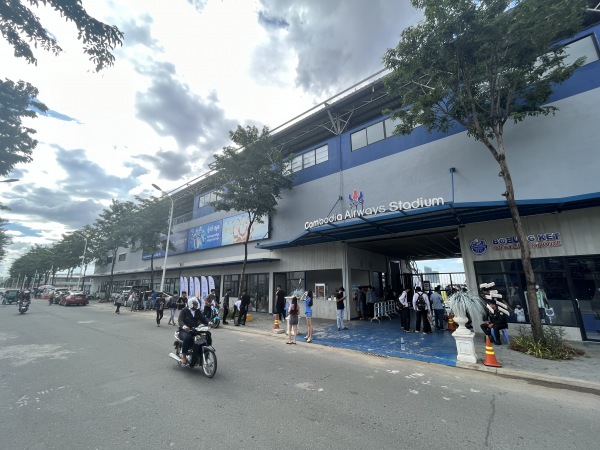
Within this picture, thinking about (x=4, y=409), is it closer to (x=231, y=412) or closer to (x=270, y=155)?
(x=231, y=412)

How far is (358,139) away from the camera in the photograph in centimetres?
1780

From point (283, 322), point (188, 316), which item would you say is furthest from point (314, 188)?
point (188, 316)

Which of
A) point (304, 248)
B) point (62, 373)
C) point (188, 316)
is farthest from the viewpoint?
point (304, 248)

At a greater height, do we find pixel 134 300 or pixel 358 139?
pixel 358 139

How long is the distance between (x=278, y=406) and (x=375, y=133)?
52.7 ft

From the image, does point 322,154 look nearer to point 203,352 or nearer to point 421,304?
point 421,304

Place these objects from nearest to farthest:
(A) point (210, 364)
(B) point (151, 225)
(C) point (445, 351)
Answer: (A) point (210, 364) → (C) point (445, 351) → (B) point (151, 225)

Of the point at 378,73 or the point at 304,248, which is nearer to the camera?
the point at 378,73

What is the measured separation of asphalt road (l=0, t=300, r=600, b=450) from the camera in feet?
12.4

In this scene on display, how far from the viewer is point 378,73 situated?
15234 mm

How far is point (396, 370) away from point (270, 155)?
15.2 m

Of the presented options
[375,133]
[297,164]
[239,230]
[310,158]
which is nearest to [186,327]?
[375,133]

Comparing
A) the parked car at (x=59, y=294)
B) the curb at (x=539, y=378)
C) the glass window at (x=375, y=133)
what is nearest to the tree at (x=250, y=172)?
the glass window at (x=375, y=133)

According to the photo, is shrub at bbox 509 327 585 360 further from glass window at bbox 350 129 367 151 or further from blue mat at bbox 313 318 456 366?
glass window at bbox 350 129 367 151
